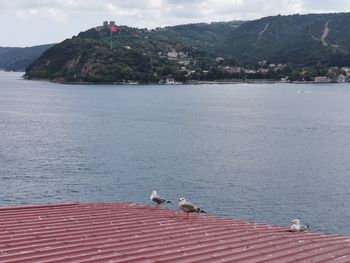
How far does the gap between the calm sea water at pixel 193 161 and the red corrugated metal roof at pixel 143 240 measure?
1723cm

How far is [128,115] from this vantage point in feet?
345

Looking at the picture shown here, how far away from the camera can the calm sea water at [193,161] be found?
125 feet

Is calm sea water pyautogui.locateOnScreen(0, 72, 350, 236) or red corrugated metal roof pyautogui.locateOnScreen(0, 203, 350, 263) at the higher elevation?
red corrugated metal roof pyautogui.locateOnScreen(0, 203, 350, 263)

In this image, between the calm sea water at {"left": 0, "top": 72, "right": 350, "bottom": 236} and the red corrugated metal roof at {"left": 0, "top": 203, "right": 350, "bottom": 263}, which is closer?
the red corrugated metal roof at {"left": 0, "top": 203, "right": 350, "bottom": 263}

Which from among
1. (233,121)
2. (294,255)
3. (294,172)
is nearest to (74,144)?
(294,172)

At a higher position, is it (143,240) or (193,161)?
(143,240)

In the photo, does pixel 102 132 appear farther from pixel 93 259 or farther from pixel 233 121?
pixel 93 259

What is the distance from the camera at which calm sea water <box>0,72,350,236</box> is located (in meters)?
38.0

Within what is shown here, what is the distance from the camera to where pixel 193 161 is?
54438 millimetres

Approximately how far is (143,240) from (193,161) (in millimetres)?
41367

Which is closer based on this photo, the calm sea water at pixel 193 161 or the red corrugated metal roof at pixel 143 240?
the red corrugated metal roof at pixel 143 240

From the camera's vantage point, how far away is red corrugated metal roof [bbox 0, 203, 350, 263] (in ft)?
37.9

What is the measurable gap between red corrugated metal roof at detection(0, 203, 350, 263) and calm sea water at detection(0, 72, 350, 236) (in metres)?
17.2

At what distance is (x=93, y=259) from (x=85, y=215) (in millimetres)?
6043
